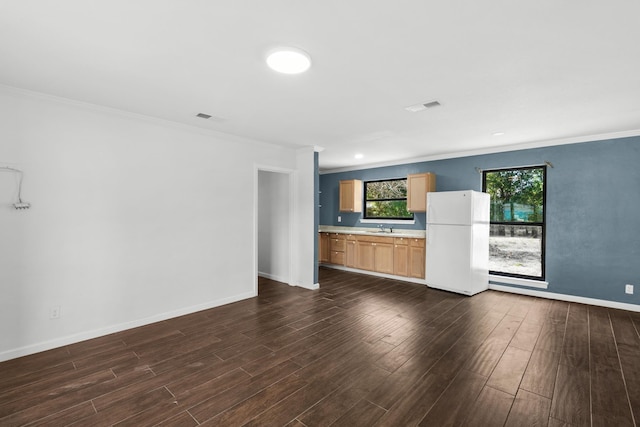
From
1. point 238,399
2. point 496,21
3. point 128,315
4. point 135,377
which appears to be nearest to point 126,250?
point 128,315

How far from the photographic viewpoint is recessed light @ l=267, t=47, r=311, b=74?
2.09 meters

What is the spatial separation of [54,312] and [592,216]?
6905mm

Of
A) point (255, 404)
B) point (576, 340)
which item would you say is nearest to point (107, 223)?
point (255, 404)

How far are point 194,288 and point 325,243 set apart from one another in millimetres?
3891

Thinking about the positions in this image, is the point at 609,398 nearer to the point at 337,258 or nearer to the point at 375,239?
the point at 375,239

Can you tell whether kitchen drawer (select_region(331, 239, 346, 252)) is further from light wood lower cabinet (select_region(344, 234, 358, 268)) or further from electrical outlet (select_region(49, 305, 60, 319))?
electrical outlet (select_region(49, 305, 60, 319))

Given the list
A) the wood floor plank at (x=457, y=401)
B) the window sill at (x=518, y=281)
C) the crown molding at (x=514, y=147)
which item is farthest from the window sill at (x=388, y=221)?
the wood floor plank at (x=457, y=401)

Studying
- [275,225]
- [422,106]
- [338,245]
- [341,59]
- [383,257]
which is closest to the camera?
[341,59]

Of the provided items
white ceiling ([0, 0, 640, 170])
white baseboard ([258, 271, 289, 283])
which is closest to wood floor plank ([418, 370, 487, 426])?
white ceiling ([0, 0, 640, 170])

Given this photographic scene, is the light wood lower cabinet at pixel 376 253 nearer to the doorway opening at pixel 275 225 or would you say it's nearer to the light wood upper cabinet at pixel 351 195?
the light wood upper cabinet at pixel 351 195

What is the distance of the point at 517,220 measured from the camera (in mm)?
5152

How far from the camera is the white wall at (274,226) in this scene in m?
5.60

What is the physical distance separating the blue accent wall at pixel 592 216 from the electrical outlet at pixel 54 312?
653 centimetres

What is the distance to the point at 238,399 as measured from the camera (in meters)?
2.15
